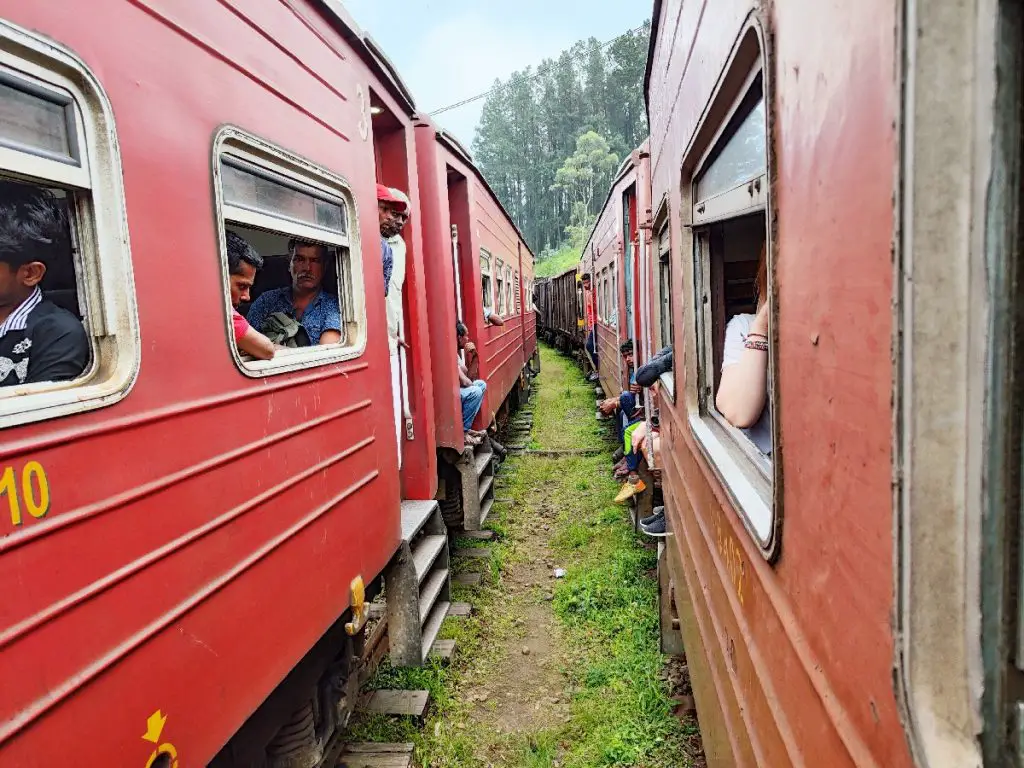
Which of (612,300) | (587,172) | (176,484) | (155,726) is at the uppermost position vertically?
(587,172)

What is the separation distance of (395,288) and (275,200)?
1371 millimetres

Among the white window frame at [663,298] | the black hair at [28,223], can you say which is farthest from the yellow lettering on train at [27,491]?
the white window frame at [663,298]

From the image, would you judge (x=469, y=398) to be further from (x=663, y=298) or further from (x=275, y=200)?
(x=275, y=200)

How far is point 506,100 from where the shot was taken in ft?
254

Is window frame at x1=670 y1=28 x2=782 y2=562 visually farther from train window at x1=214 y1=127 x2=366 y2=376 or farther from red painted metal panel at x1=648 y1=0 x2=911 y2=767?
train window at x1=214 y1=127 x2=366 y2=376

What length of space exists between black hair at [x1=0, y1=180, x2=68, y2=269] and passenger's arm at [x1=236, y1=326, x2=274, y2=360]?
62cm

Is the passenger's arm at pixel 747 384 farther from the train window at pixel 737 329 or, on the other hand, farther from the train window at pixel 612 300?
the train window at pixel 612 300

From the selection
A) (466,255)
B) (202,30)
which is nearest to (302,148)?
(202,30)

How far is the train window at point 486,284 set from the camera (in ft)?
23.8

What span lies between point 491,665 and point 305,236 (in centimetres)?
270

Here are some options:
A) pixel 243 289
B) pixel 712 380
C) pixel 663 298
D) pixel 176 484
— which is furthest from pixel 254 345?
pixel 663 298

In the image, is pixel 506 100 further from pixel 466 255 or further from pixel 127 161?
pixel 127 161

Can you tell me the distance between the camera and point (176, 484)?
1.69m

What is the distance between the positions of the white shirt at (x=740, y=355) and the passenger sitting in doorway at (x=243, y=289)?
1.41 meters
